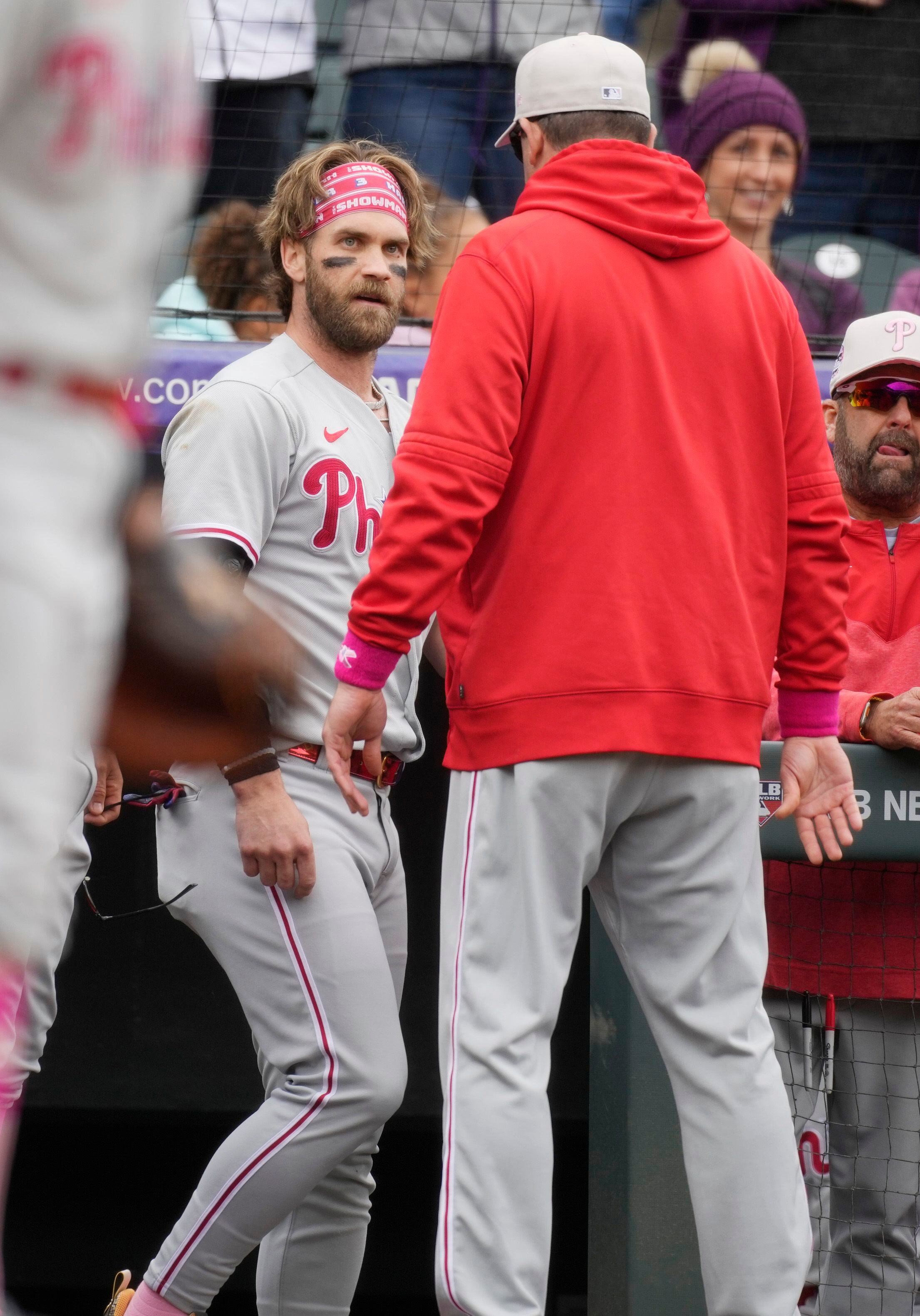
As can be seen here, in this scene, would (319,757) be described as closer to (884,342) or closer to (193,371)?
(884,342)

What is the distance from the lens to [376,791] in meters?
2.60

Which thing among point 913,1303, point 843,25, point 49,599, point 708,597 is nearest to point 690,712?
point 708,597

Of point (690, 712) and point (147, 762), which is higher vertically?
point (690, 712)

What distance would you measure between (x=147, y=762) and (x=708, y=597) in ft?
4.43

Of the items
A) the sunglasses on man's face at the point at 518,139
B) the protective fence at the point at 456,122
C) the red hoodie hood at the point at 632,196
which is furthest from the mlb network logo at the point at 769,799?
the protective fence at the point at 456,122

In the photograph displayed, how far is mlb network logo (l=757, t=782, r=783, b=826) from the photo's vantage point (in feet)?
8.43

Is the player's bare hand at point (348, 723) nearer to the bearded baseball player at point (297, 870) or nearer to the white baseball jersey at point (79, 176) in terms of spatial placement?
the bearded baseball player at point (297, 870)

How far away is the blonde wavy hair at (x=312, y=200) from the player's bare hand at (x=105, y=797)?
36.2 inches

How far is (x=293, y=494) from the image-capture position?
259 cm

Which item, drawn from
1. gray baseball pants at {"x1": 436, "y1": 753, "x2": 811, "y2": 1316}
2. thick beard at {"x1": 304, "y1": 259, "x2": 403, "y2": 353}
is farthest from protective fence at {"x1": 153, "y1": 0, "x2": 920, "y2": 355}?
gray baseball pants at {"x1": 436, "y1": 753, "x2": 811, "y2": 1316}

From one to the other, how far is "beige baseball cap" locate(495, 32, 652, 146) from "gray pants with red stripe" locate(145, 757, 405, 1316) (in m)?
1.08

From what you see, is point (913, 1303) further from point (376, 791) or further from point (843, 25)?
point (843, 25)

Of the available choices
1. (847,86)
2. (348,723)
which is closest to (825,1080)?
(348,723)

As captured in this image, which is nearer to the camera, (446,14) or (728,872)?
(728,872)
